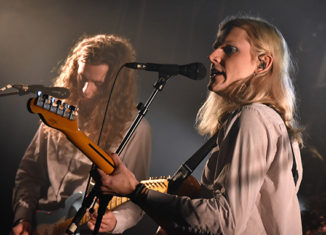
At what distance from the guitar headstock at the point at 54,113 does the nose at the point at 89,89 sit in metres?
1.68

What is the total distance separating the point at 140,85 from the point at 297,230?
2.05m

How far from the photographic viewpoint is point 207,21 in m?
3.43

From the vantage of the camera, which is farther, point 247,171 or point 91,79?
point 91,79

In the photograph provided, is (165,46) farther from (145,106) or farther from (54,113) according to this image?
(54,113)

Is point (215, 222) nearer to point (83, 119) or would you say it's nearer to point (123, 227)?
point (123, 227)

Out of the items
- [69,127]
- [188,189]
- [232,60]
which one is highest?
[232,60]

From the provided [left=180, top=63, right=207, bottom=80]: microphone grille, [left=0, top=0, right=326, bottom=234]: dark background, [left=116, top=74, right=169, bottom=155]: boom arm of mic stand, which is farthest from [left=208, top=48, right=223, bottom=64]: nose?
[left=0, top=0, right=326, bottom=234]: dark background

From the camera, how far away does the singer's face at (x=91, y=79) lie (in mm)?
3170

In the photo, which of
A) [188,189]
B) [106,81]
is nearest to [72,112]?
[188,189]

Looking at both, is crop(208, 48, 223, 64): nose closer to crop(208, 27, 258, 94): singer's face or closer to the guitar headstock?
crop(208, 27, 258, 94): singer's face

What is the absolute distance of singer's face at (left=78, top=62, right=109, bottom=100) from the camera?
317 centimetres

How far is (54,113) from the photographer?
147cm

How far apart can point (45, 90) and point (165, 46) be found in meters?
1.33

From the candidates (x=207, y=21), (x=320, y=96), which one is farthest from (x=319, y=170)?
(x=207, y=21)
